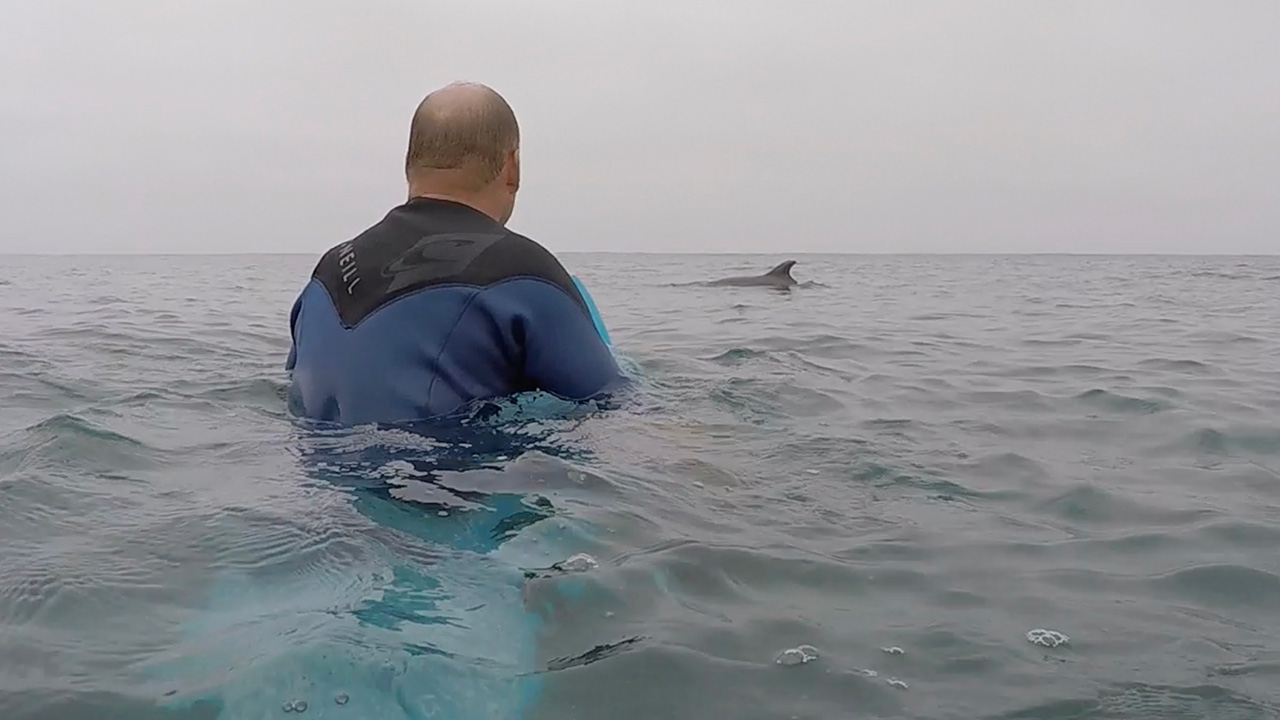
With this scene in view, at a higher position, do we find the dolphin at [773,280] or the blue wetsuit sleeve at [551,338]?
the blue wetsuit sleeve at [551,338]

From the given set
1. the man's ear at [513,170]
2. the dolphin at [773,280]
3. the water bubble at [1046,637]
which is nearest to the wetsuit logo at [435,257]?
the man's ear at [513,170]

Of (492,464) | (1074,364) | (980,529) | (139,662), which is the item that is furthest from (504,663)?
(1074,364)

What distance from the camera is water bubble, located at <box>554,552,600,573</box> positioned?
2945mm

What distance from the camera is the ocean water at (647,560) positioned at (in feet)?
7.74

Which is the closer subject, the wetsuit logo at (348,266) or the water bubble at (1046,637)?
the water bubble at (1046,637)

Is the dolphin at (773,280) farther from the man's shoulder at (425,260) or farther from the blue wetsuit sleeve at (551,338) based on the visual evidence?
the man's shoulder at (425,260)

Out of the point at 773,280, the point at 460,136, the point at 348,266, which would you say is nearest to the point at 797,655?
the point at 348,266

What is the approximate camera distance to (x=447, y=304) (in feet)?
12.7

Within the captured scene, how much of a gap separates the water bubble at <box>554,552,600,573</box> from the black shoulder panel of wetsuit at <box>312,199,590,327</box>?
128 centimetres

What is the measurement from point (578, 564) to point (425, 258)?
1.51 metres

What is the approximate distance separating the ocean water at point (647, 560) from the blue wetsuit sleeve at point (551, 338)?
215 mm

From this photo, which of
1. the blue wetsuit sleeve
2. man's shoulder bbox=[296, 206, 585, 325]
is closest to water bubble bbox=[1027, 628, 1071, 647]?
the blue wetsuit sleeve

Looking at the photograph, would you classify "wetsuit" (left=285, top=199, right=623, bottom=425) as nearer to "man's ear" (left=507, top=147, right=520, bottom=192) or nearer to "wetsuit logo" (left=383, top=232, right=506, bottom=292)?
"wetsuit logo" (left=383, top=232, right=506, bottom=292)

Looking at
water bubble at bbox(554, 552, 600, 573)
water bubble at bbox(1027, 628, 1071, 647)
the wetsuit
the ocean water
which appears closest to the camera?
the ocean water
